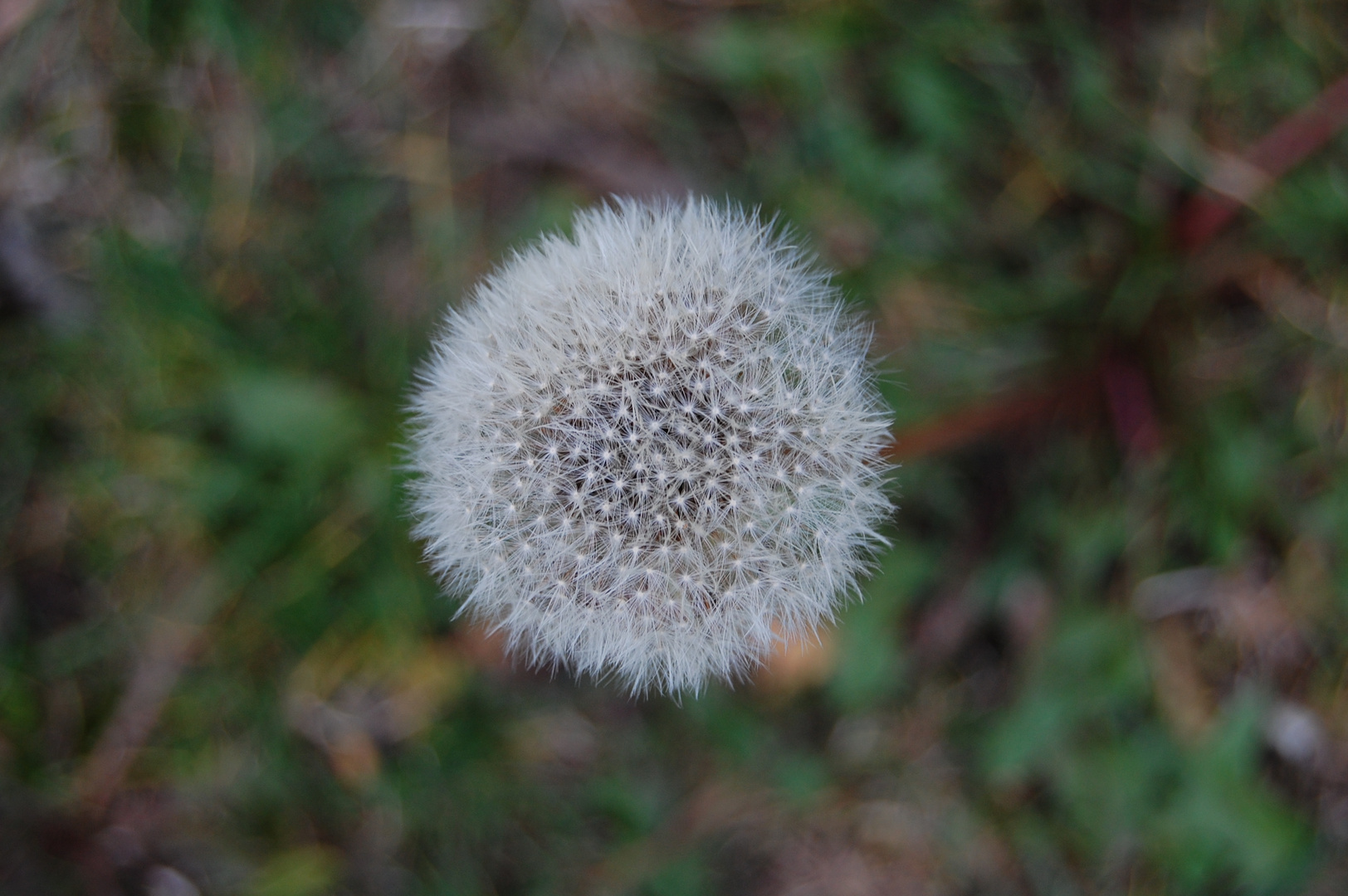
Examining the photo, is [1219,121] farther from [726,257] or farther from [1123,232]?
[726,257]

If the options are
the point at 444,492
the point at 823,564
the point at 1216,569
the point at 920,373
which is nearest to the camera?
the point at 823,564

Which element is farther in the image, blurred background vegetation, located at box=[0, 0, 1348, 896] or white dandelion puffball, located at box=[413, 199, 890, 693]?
blurred background vegetation, located at box=[0, 0, 1348, 896]

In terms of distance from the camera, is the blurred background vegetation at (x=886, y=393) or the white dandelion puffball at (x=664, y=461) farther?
the blurred background vegetation at (x=886, y=393)

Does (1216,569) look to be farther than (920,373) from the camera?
Yes

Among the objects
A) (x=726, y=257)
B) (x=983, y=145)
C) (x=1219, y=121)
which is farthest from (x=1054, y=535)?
(x=726, y=257)
